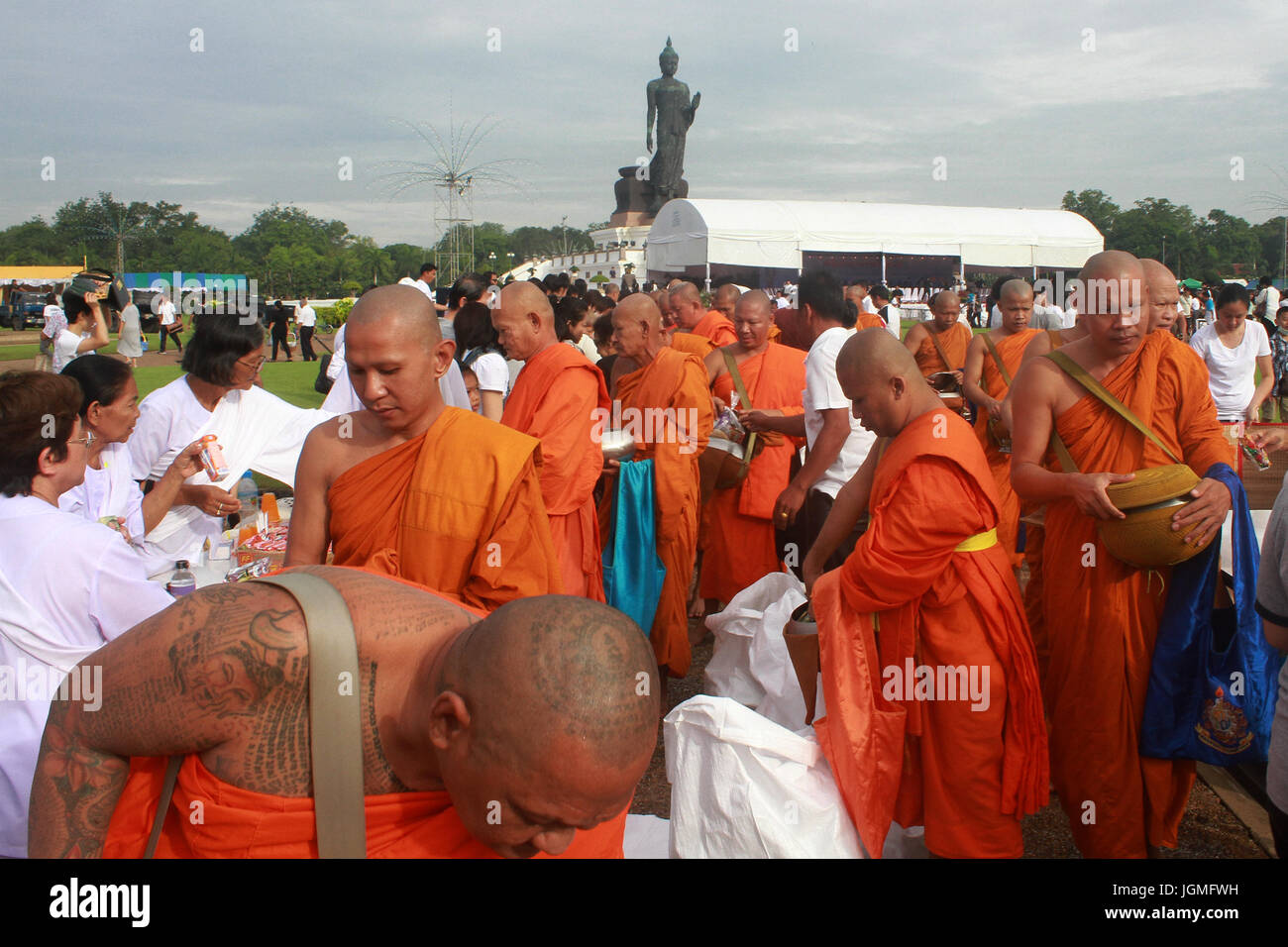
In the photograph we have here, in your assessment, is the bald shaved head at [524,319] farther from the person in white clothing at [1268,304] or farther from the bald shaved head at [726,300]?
the person in white clothing at [1268,304]

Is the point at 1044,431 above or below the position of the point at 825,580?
above

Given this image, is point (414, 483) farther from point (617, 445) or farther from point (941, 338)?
point (941, 338)

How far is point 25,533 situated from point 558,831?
1.68m

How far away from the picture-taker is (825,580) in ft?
10.5

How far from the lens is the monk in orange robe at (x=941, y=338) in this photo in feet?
25.2

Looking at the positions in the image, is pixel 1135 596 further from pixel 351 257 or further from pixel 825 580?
pixel 351 257

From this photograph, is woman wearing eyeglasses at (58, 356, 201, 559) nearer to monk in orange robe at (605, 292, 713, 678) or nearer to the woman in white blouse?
monk in orange robe at (605, 292, 713, 678)

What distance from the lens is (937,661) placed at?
10.1 ft

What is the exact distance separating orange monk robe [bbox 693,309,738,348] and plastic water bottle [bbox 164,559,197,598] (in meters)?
4.28

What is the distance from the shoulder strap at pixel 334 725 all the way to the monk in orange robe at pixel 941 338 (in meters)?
6.82

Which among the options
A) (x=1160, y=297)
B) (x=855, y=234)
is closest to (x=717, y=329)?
(x=1160, y=297)

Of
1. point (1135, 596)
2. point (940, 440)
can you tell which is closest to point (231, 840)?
point (940, 440)

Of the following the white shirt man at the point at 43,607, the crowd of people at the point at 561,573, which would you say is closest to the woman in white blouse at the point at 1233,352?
the crowd of people at the point at 561,573

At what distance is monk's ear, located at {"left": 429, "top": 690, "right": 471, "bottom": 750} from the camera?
1.35 meters
